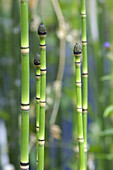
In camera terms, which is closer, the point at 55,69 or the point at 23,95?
the point at 23,95

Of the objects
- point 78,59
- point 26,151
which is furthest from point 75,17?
point 26,151

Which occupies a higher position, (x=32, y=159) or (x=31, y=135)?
(x=31, y=135)

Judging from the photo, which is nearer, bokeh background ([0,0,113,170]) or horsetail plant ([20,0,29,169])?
horsetail plant ([20,0,29,169])

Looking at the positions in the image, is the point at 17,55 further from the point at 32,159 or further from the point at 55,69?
the point at 32,159

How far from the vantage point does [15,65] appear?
3.92ft

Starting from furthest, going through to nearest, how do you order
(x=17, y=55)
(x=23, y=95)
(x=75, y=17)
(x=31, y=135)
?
(x=75, y=17), (x=31, y=135), (x=17, y=55), (x=23, y=95)

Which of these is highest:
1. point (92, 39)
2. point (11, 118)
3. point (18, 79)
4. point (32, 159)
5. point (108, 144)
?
point (92, 39)

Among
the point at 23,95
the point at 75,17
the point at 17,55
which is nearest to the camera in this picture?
the point at 23,95

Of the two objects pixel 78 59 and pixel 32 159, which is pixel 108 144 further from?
pixel 78 59

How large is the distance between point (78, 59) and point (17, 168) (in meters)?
0.75

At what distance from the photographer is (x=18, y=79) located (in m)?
1.22

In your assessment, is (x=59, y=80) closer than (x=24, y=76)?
No

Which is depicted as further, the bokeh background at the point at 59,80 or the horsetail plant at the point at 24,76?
the bokeh background at the point at 59,80

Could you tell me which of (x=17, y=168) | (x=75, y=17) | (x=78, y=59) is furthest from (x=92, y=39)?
(x=78, y=59)
